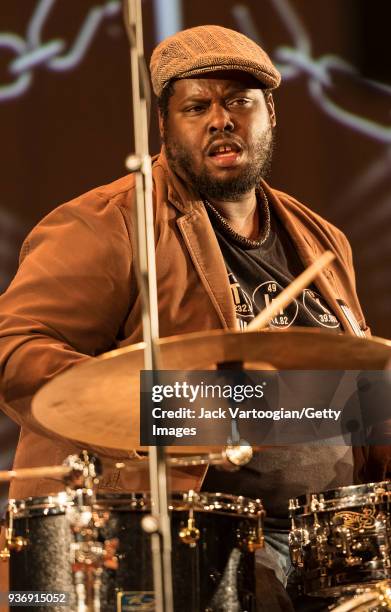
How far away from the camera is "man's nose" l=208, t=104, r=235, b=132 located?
2.51 metres

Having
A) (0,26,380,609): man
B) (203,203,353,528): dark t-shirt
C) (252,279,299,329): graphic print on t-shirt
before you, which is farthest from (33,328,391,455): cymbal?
(252,279,299,329): graphic print on t-shirt

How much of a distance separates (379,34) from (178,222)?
4.19 feet

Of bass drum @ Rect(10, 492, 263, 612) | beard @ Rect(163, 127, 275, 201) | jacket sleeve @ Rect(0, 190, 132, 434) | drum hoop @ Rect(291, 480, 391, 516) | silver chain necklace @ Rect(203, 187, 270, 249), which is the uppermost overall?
beard @ Rect(163, 127, 275, 201)

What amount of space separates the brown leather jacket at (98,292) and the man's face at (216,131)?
0.06 m

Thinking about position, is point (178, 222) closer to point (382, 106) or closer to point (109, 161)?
point (109, 161)

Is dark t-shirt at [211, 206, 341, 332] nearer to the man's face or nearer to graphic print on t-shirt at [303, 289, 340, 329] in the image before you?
graphic print on t-shirt at [303, 289, 340, 329]

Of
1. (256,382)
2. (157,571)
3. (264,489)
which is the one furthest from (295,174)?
(157,571)

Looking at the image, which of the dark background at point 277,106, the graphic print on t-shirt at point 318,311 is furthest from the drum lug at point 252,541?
the dark background at point 277,106

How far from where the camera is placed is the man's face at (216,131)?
8.29ft

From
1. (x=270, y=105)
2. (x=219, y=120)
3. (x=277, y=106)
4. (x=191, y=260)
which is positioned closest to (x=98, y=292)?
(x=191, y=260)

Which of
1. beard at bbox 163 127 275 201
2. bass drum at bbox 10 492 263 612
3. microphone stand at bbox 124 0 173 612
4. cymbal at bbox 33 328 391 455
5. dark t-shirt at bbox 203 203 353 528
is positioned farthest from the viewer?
beard at bbox 163 127 275 201

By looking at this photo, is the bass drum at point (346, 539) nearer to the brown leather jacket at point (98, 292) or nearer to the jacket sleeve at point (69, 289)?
the brown leather jacket at point (98, 292)

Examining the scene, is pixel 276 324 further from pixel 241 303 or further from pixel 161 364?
pixel 161 364

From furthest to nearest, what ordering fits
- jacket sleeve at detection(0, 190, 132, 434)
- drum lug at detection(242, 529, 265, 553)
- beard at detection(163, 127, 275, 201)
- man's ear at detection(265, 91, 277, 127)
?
man's ear at detection(265, 91, 277, 127) < beard at detection(163, 127, 275, 201) < jacket sleeve at detection(0, 190, 132, 434) < drum lug at detection(242, 529, 265, 553)
